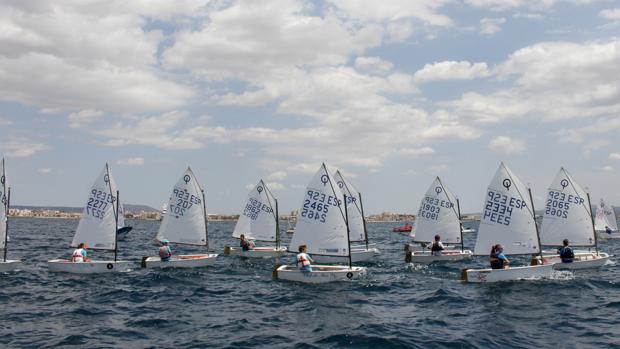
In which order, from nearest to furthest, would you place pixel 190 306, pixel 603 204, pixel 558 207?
pixel 190 306, pixel 558 207, pixel 603 204

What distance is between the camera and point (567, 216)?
37594 mm

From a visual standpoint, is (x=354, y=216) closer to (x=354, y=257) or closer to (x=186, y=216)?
(x=354, y=257)

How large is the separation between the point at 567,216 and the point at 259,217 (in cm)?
2639

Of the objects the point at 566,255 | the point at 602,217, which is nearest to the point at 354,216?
the point at 566,255

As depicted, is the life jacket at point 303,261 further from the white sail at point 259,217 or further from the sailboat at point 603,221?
the sailboat at point 603,221

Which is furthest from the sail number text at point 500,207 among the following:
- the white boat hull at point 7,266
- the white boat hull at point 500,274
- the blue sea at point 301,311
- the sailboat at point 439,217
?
the white boat hull at point 7,266

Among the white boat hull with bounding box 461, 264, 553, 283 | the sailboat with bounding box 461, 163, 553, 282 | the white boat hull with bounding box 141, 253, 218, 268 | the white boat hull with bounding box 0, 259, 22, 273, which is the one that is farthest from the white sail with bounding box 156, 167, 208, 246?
the sailboat with bounding box 461, 163, 553, 282

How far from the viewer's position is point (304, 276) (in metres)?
28.2

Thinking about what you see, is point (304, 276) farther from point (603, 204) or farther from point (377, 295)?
point (603, 204)

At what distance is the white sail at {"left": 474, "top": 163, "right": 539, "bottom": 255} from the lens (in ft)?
104

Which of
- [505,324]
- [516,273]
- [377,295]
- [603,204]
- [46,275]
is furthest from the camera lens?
[603,204]

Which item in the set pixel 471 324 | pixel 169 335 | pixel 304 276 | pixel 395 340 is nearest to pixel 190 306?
pixel 169 335

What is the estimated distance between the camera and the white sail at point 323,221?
1222 inches

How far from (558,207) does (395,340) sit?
26836mm
